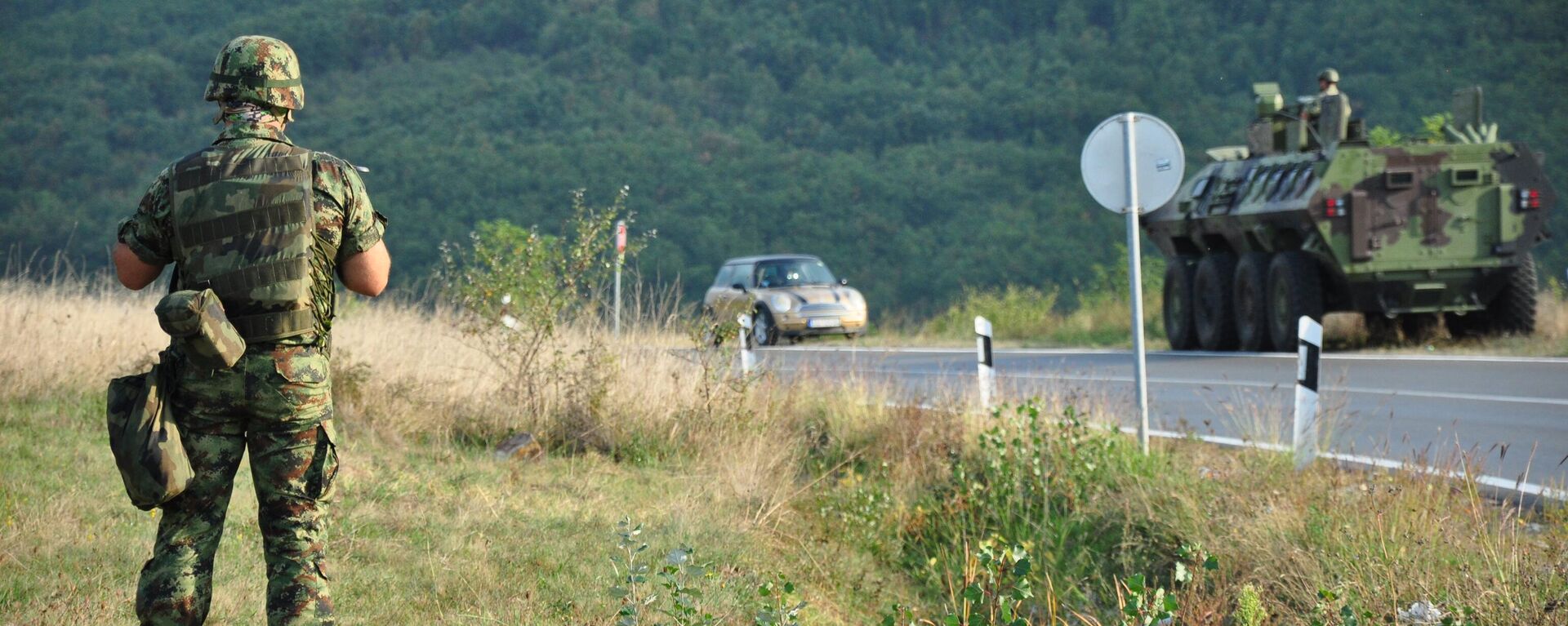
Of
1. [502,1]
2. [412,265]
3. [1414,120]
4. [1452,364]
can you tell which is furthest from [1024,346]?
[502,1]

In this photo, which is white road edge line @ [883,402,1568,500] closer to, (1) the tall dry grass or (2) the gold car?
(1) the tall dry grass

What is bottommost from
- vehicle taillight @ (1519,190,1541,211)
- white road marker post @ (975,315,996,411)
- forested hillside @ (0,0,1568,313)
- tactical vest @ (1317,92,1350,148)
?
white road marker post @ (975,315,996,411)

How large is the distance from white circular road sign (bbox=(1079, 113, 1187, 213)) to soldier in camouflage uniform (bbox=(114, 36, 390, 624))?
537cm

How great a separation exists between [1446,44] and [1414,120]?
386 centimetres

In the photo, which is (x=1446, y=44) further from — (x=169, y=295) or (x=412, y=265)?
(x=169, y=295)

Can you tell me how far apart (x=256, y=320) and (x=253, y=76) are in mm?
635

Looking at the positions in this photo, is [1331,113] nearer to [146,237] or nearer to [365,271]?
[365,271]

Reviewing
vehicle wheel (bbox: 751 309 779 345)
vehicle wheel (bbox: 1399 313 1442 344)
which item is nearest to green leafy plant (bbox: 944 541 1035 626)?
vehicle wheel (bbox: 1399 313 1442 344)

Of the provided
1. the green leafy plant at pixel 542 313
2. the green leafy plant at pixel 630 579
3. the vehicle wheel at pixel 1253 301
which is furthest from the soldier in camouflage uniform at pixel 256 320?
the vehicle wheel at pixel 1253 301

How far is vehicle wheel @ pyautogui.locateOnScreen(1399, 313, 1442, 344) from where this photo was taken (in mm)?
18391

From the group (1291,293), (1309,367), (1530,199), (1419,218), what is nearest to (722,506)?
(1309,367)

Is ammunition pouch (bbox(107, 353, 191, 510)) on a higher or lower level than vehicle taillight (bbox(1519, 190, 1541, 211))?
lower

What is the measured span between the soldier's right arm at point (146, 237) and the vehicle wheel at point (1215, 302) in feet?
53.3

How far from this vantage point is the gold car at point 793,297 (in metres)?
21.1
